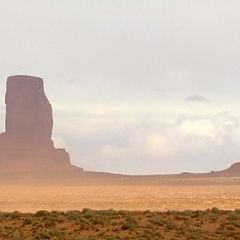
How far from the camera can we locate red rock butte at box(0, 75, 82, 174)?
167m

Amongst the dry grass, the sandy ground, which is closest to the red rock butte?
the sandy ground

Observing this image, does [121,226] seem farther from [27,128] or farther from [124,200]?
[27,128]

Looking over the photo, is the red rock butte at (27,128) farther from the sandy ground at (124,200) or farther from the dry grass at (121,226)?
the dry grass at (121,226)

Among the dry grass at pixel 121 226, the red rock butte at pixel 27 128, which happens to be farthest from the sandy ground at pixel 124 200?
the red rock butte at pixel 27 128

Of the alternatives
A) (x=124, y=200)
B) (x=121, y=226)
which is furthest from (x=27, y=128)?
(x=121, y=226)

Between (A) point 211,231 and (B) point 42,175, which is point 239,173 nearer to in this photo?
(B) point 42,175

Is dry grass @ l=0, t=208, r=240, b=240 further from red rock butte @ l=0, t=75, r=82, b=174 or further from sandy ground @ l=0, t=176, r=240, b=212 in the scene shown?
red rock butte @ l=0, t=75, r=82, b=174

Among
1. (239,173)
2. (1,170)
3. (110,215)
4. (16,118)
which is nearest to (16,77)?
(16,118)

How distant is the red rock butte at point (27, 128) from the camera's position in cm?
16725

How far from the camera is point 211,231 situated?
1001 inches

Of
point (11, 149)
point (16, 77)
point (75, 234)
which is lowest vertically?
point (75, 234)

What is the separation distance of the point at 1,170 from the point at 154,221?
14211 cm

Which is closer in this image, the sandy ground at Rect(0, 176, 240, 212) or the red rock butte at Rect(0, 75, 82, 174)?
the sandy ground at Rect(0, 176, 240, 212)

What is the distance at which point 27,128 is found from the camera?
551 feet
